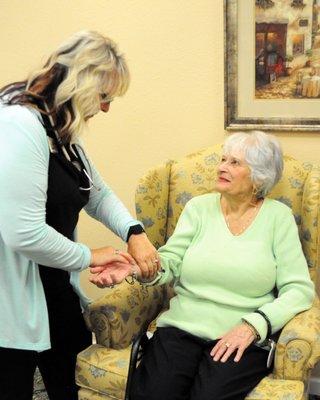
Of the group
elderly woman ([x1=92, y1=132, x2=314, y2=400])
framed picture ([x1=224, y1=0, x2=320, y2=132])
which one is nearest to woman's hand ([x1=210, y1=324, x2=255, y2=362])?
elderly woman ([x1=92, y1=132, x2=314, y2=400])

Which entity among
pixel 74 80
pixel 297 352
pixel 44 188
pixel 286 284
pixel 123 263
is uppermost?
pixel 74 80

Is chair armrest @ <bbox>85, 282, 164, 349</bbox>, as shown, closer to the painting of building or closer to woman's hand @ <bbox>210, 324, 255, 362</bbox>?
woman's hand @ <bbox>210, 324, 255, 362</bbox>

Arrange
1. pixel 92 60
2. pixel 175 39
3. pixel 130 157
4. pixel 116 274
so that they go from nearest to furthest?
pixel 92 60 < pixel 116 274 < pixel 175 39 < pixel 130 157

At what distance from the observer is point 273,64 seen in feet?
6.96

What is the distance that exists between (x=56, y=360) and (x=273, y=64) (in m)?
1.43

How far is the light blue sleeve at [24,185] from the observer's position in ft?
4.40

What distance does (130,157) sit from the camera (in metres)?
2.47

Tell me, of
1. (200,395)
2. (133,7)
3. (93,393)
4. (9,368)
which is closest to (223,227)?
(200,395)

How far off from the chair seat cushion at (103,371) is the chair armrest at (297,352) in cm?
50

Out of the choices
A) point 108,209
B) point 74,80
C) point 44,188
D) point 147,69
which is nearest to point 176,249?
point 108,209

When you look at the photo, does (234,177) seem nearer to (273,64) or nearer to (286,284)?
(286,284)

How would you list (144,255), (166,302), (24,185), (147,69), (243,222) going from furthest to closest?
1. (147,69)
2. (166,302)
3. (243,222)
4. (144,255)
5. (24,185)

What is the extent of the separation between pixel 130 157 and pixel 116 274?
0.89 meters

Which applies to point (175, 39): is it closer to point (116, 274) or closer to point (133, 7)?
point (133, 7)
